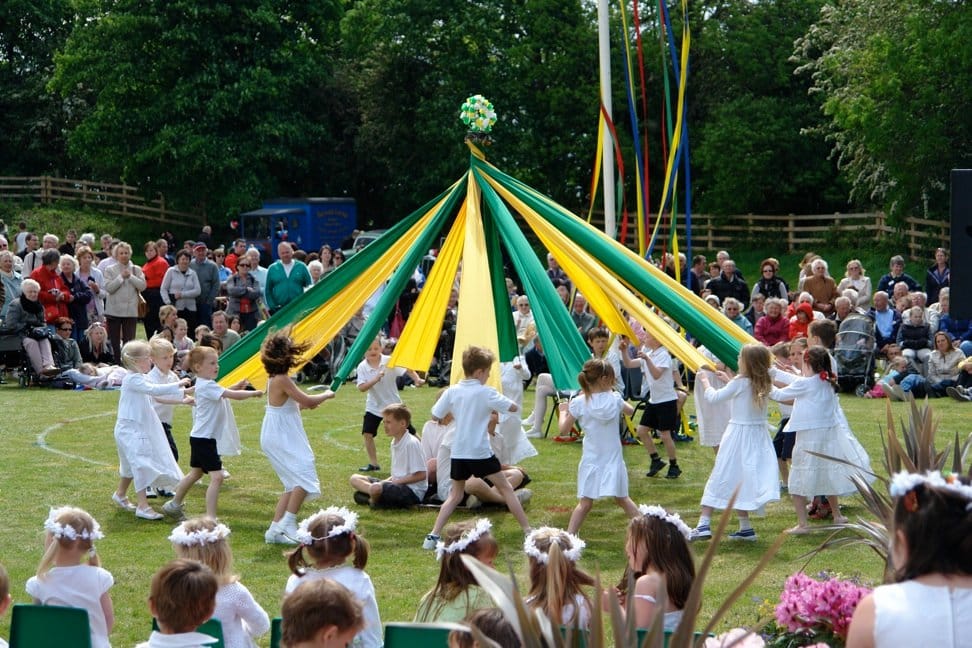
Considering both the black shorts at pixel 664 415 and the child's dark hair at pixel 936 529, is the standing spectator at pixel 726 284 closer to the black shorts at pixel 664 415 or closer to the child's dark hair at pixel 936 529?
the black shorts at pixel 664 415

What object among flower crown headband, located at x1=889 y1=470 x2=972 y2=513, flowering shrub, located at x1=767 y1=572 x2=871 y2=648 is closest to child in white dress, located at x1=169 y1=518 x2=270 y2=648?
flowering shrub, located at x1=767 y1=572 x2=871 y2=648

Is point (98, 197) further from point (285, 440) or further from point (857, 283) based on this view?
point (285, 440)

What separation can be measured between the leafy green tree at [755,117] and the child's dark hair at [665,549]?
3023cm

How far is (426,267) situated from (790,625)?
1849 cm

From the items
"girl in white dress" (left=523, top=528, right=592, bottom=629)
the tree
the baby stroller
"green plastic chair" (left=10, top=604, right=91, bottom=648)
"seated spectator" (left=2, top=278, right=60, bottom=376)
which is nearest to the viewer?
"green plastic chair" (left=10, top=604, right=91, bottom=648)

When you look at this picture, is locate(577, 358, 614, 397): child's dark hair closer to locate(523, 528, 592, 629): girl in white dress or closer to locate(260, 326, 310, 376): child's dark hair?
locate(260, 326, 310, 376): child's dark hair

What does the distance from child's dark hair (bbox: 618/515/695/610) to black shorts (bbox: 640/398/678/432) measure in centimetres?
640

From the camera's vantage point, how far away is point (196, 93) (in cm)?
3709

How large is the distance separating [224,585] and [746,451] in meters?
4.83

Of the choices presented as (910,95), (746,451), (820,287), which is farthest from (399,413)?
(910,95)

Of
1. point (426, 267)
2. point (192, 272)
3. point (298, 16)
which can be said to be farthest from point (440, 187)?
point (192, 272)

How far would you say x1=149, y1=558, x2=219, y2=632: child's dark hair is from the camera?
15.7 ft

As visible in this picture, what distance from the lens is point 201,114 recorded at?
1480 inches

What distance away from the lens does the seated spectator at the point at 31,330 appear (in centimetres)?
1730
